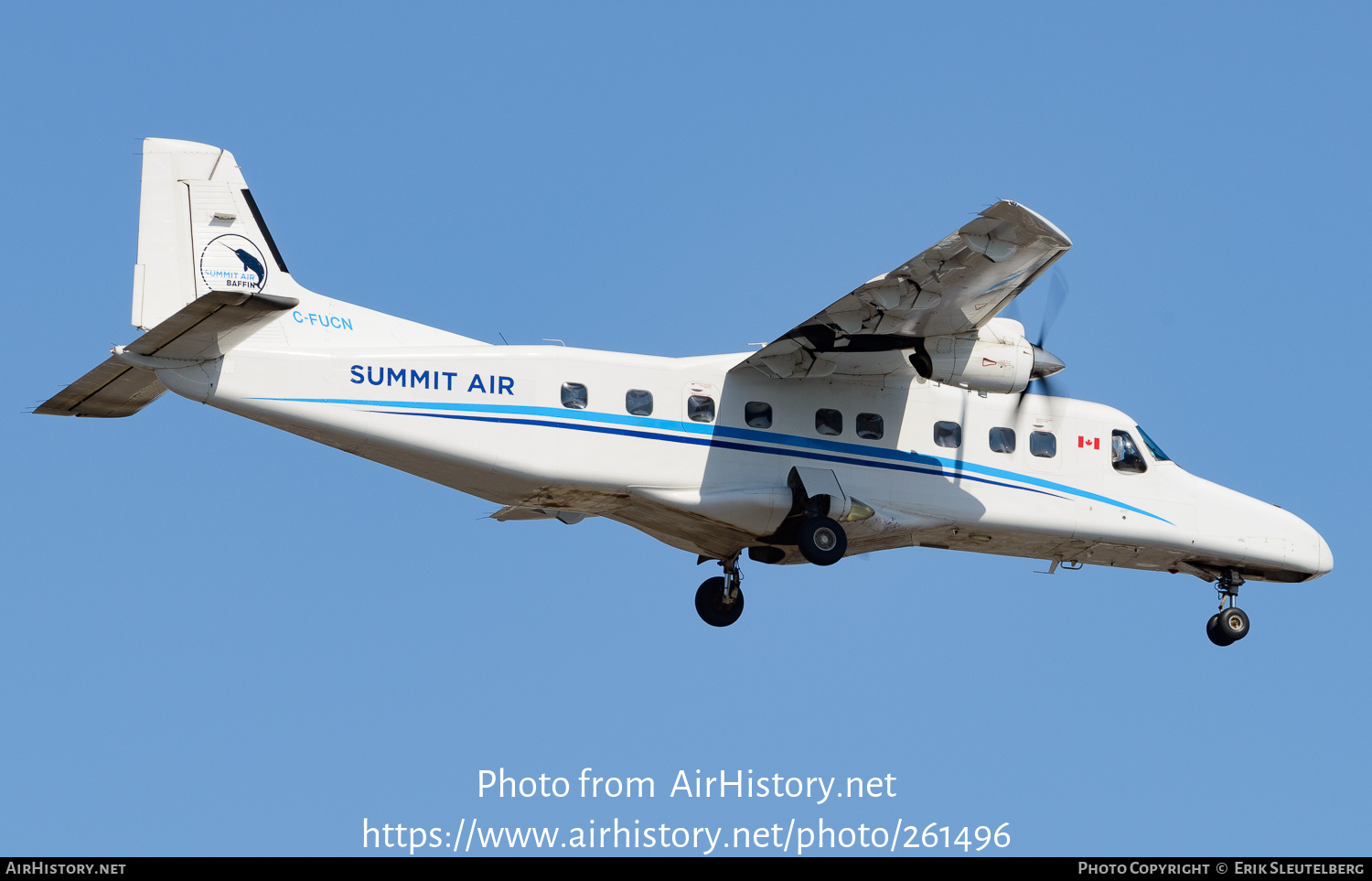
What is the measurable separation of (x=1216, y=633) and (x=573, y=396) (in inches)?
388

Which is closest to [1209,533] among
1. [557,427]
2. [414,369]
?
[557,427]

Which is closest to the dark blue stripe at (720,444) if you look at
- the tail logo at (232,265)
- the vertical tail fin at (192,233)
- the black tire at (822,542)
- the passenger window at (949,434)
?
the passenger window at (949,434)

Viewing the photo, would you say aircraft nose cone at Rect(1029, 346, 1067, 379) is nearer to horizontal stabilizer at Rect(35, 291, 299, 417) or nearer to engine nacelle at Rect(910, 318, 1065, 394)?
engine nacelle at Rect(910, 318, 1065, 394)

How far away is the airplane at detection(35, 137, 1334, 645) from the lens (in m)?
17.8

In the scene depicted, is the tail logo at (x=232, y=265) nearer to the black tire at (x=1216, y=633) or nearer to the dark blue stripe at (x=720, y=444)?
the dark blue stripe at (x=720, y=444)

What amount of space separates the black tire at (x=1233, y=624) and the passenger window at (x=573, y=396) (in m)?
9.72

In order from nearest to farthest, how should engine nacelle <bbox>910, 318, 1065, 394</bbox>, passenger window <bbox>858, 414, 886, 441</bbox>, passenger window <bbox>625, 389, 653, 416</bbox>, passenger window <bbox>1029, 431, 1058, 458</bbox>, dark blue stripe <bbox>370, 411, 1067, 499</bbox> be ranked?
dark blue stripe <bbox>370, 411, 1067, 499</bbox>, passenger window <bbox>625, 389, 653, 416</bbox>, engine nacelle <bbox>910, 318, 1065, 394</bbox>, passenger window <bbox>858, 414, 886, 441</bbox>, passenger window <bbox>1029, 431, 1058, 458</bbox>

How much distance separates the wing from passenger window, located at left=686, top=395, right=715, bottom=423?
0.58 metres

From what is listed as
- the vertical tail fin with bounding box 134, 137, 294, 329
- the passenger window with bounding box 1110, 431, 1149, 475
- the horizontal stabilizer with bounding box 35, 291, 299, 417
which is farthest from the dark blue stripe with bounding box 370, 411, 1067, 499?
the vertical tail fin with bounding box 134, 137, 294, 329

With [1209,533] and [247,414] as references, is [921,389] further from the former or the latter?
[247,414]

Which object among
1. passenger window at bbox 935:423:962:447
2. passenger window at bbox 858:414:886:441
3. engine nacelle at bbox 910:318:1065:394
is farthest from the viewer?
passenger window at bbox 935:423:962:447
